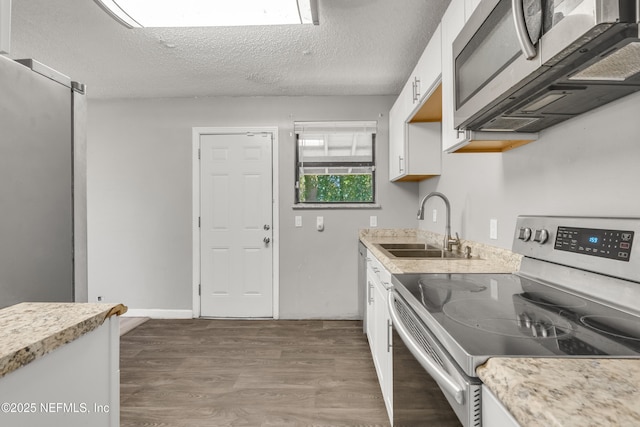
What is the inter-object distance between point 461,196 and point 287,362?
1729 millimetres

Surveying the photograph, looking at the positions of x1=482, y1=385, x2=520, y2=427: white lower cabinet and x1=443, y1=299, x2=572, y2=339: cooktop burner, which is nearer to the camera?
x1=482, y1=385, x2=520, y2=427: white lower cabinet

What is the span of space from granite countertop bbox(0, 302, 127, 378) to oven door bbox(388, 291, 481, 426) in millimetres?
721

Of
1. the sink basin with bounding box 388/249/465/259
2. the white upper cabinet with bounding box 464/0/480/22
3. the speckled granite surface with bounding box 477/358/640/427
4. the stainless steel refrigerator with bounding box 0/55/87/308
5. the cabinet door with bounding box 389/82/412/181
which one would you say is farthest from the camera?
the cabinet door with bounding box 389/82/412/181

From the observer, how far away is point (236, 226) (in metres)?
3.49

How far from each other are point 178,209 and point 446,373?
132 inches

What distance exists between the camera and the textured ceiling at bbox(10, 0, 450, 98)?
2.07m

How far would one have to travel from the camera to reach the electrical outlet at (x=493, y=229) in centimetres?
180

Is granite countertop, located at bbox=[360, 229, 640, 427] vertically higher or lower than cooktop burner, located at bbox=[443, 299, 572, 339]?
higher

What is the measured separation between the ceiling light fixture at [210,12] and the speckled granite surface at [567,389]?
1.89m

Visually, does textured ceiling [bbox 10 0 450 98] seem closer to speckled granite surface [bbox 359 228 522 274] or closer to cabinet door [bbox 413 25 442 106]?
cabinet door [bbox 413 25 442 106]

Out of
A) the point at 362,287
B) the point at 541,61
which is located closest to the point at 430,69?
the point at 541,61

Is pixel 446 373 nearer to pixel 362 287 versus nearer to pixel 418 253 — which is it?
pixel 418 253

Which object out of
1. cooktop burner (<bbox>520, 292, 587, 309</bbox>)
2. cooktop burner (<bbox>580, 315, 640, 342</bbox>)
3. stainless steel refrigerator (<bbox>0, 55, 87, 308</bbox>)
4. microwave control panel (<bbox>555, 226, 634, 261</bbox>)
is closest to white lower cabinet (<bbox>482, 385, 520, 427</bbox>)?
cooktop burner (<bbox>580, 315, 640, 342</bbox>)

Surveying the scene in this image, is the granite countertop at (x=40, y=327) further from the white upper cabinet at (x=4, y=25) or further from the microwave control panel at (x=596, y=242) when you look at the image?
the microwave control panel at (x=596, y=242)
